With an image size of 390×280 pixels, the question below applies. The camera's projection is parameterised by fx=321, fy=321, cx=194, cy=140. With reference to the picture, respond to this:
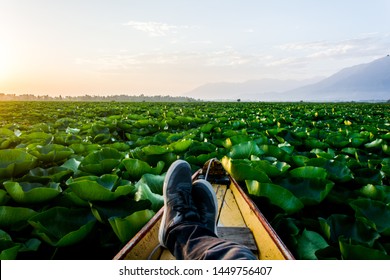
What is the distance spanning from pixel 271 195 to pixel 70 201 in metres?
1.26

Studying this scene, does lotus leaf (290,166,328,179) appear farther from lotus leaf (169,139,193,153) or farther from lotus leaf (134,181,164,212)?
lotus leaf (169,139,193,153)

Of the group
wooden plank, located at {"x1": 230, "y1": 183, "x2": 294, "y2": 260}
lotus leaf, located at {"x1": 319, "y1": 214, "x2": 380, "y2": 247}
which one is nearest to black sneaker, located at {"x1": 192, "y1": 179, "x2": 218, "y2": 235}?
wooden plank, located at {"x1": 230, "y1": 183, "x2": 294, "y2": 260}

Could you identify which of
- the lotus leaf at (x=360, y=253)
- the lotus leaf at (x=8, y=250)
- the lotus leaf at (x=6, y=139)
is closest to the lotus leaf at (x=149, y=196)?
the lotus leaf at (x=8, y=250)

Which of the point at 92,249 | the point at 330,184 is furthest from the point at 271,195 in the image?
the point at 92,249

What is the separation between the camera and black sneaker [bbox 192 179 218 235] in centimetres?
181

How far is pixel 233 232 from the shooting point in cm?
186

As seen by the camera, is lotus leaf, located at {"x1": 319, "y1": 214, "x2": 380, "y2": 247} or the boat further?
lotus leaf, located at {"x1": 319, "y1": 214, "x2": 380, "y2": 247}

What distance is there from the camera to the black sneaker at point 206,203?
1.81 metres

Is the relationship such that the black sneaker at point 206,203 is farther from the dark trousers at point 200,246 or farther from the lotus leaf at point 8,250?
the lotus leaf at point 8,250

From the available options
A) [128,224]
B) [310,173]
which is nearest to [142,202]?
[128,224]

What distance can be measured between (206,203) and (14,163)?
1541 mm

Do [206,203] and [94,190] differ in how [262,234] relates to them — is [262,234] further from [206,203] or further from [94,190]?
[94,190]

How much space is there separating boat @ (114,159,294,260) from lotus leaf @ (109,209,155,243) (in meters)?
0.06
